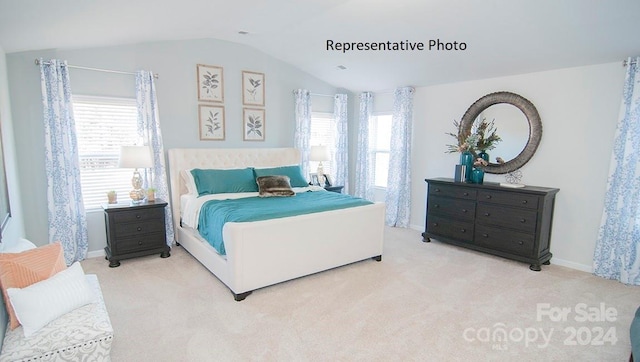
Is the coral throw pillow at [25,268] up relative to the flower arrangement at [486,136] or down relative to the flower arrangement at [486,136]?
down

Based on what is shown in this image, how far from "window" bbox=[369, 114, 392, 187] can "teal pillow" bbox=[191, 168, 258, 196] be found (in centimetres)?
269

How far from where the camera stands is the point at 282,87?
18.3 ft

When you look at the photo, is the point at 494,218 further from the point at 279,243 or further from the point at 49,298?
the point at 49,298

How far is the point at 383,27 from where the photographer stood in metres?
3.71

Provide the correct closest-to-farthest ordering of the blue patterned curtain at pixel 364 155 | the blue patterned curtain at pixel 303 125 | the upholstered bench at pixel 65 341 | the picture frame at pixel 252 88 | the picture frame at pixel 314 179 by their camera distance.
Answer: the upholstered bench at pixel 65 341 < the picture frame at pixel 252 88 < the blue patterned curtain at pixel 303 125 < the picture frame at pixel 314 179 < the blue patterned curtain at pixel 364 155

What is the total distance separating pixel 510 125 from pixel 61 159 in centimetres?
559

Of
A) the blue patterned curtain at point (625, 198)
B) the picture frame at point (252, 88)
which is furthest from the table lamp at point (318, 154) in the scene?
the blue patterned curtain at point (625, 198)

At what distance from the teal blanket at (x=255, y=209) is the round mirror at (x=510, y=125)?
2.06m

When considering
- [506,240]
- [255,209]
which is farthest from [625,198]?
[255,209]

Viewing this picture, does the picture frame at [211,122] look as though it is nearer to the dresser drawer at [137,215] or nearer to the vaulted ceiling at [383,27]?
the vaulted ceiling at [383,27]

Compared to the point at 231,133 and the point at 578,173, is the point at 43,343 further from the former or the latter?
the point at 578,173

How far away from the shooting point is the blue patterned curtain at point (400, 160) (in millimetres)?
5547

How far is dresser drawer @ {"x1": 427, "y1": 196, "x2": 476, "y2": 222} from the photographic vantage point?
14.5 feet

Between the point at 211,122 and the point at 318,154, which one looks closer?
the point at 211,122
